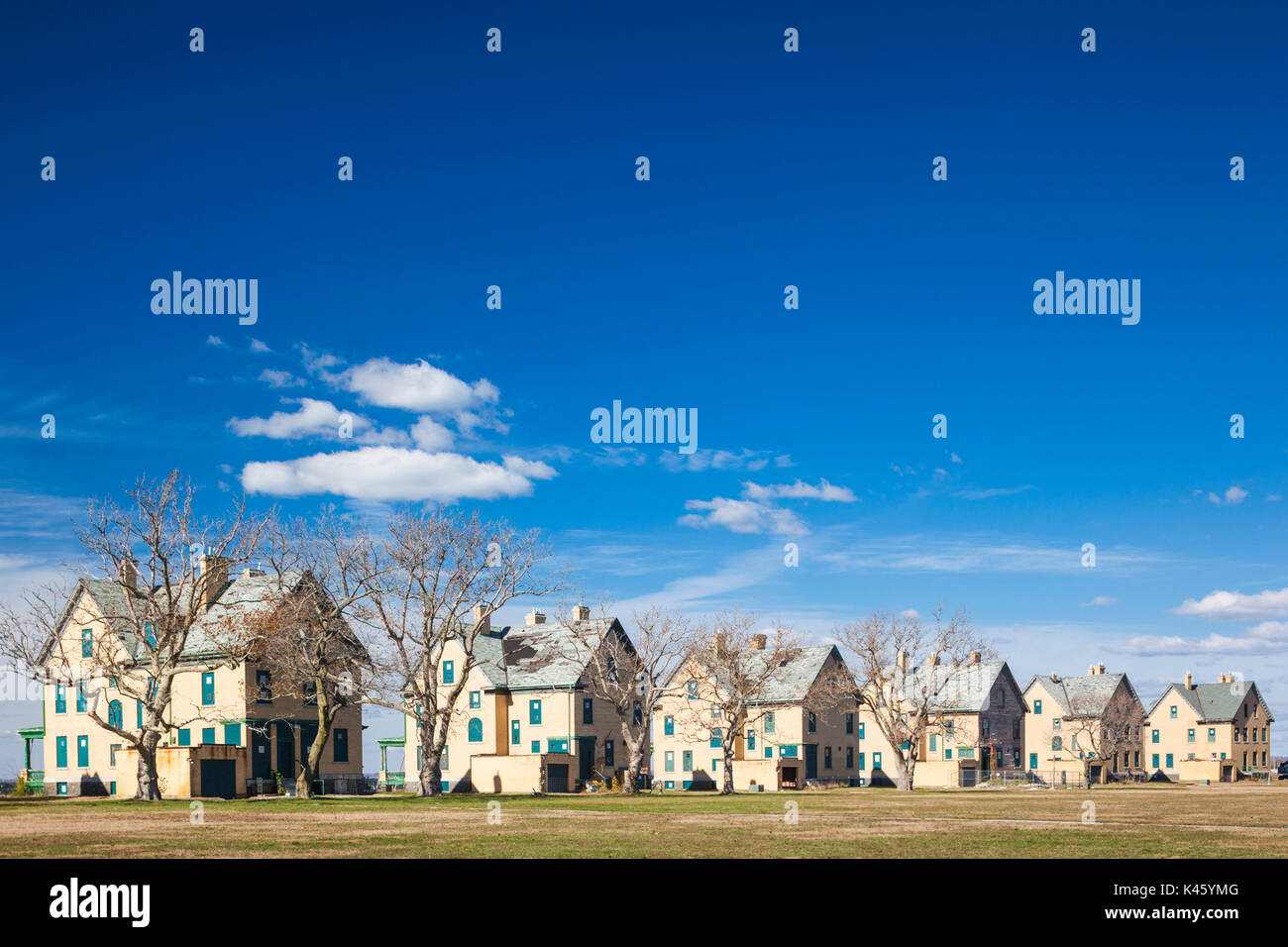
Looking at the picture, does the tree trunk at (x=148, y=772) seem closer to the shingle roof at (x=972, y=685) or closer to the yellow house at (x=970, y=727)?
the yellow house at (x=970, y=727)

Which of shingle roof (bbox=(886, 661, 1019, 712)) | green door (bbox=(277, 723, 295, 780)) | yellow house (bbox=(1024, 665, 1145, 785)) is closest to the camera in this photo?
green door (bbox=(277, 723, 295, 780))

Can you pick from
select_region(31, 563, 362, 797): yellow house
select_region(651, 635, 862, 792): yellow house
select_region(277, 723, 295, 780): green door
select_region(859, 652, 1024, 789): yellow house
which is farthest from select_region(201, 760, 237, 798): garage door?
select_region(859, 652, 1024, 789): yellow house

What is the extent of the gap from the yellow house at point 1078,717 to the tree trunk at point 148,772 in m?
87.5

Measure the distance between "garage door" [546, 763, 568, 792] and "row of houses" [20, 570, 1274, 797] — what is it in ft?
0.46

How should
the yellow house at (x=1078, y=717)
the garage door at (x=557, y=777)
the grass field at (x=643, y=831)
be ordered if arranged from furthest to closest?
the yellow house at (x=1078, y=717) < the garage door at (x=557, y=777) < the grass field at (x=643, y=831)

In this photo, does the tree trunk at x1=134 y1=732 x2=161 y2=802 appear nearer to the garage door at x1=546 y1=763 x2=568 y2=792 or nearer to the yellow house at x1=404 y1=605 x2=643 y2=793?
the yellow house at x1=404 y1=605 x2=643 y2=793

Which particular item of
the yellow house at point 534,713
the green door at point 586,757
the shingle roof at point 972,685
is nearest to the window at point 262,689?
the yellow house at point 534,713

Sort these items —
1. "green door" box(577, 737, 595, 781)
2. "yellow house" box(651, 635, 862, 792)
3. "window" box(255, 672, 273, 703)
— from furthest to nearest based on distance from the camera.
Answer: "yellow house" box(651, 635, 862, 792), "green door" box(577, 737, 595, 781), "window" box(255, 672, 273, 703)

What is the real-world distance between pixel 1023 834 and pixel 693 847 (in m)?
8.73

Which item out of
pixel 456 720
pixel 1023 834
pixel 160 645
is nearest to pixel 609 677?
pixel 456 720

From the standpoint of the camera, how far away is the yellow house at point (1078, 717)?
400 ft

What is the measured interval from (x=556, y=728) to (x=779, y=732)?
19223mm

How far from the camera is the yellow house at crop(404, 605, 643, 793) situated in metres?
82.5
